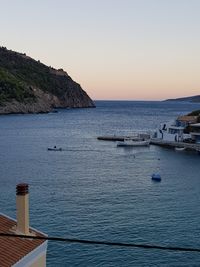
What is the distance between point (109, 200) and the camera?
45.0m

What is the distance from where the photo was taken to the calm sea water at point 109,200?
3009 cm

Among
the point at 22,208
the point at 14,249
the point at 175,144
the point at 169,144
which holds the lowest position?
the point at 169,144

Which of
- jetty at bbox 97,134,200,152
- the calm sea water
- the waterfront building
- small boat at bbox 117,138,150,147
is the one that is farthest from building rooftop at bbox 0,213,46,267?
small boat at bbox 117,138,150,147

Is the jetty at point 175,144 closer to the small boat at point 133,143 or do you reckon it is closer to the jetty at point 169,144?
the jetty at point 169,144

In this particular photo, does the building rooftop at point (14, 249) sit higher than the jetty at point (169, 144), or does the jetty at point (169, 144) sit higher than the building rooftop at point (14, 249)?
the building rooftop at point (14, 249)

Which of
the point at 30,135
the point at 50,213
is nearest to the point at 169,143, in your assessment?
the point at 30,135

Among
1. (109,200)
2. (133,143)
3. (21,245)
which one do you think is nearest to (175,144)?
(133,143)

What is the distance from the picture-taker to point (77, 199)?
45.5m

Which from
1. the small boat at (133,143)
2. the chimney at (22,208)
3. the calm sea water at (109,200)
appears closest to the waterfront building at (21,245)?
the chimney at (22,208)

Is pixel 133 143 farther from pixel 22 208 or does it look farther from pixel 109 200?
pixel 22 208

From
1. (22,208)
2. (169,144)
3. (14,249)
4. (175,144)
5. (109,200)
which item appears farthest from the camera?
(169,144)

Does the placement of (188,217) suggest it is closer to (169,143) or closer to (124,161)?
(124,161)

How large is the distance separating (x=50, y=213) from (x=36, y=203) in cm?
411

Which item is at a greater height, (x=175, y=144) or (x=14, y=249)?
(x=14, y=249)
